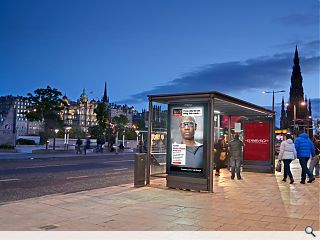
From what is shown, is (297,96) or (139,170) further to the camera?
(297,96)

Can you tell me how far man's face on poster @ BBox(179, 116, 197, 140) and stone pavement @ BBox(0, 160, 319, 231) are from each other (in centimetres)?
162

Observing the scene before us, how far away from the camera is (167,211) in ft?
24.4

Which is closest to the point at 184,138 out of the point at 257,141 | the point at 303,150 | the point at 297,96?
the point at 303,150

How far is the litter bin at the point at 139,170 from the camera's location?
36.7ft

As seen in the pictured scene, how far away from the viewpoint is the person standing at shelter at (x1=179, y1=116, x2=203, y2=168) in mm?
10406

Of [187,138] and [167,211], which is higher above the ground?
[187,138]

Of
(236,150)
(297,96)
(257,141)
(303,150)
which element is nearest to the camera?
(303,150)

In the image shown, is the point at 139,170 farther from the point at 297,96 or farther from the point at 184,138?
the point at 297,96

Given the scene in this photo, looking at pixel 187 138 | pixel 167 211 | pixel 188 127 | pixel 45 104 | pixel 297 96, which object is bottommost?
pixel 167 211

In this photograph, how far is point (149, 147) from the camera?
37.3ft

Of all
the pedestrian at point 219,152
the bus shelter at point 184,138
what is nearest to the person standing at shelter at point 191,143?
the bus shelter at point 184,138

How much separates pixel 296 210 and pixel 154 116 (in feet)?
17.7

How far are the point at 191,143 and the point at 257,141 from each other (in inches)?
263

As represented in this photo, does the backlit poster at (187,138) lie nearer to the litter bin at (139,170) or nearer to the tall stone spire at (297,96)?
the litter bin at (139,170)
